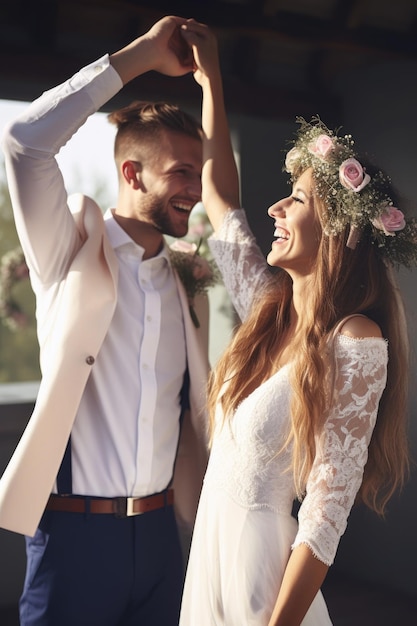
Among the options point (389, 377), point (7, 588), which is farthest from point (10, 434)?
point (389, 377)

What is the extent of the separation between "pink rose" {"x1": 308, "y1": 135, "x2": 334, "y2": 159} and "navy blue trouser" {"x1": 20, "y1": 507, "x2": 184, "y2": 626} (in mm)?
1190

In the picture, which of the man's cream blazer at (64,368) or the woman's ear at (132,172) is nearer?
the man's cream blazer at (64,368)

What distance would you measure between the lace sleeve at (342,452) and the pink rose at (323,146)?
1.81ft

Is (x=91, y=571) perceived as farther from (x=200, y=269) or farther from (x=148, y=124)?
(x=148, y=124)

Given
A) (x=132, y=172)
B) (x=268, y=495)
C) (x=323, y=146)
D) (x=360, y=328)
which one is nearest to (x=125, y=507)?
(x=268, y=495)

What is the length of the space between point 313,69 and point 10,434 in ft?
6.81

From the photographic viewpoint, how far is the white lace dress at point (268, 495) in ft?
6.57

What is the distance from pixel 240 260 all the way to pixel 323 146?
0.51 m

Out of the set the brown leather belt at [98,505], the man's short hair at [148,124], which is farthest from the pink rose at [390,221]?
the brown leather belt at [98,505]

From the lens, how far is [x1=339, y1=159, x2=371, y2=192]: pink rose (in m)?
2.18

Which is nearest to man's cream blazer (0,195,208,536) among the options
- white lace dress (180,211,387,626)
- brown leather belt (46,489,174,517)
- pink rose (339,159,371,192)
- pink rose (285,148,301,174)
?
brown leather belt (46,489,174,517)

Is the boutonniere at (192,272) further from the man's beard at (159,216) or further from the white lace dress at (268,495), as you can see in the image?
the white lace dress at (268,495)

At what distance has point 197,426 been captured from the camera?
2.71 metres

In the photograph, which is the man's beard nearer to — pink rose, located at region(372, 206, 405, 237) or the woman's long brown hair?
the woman's long brown hair
